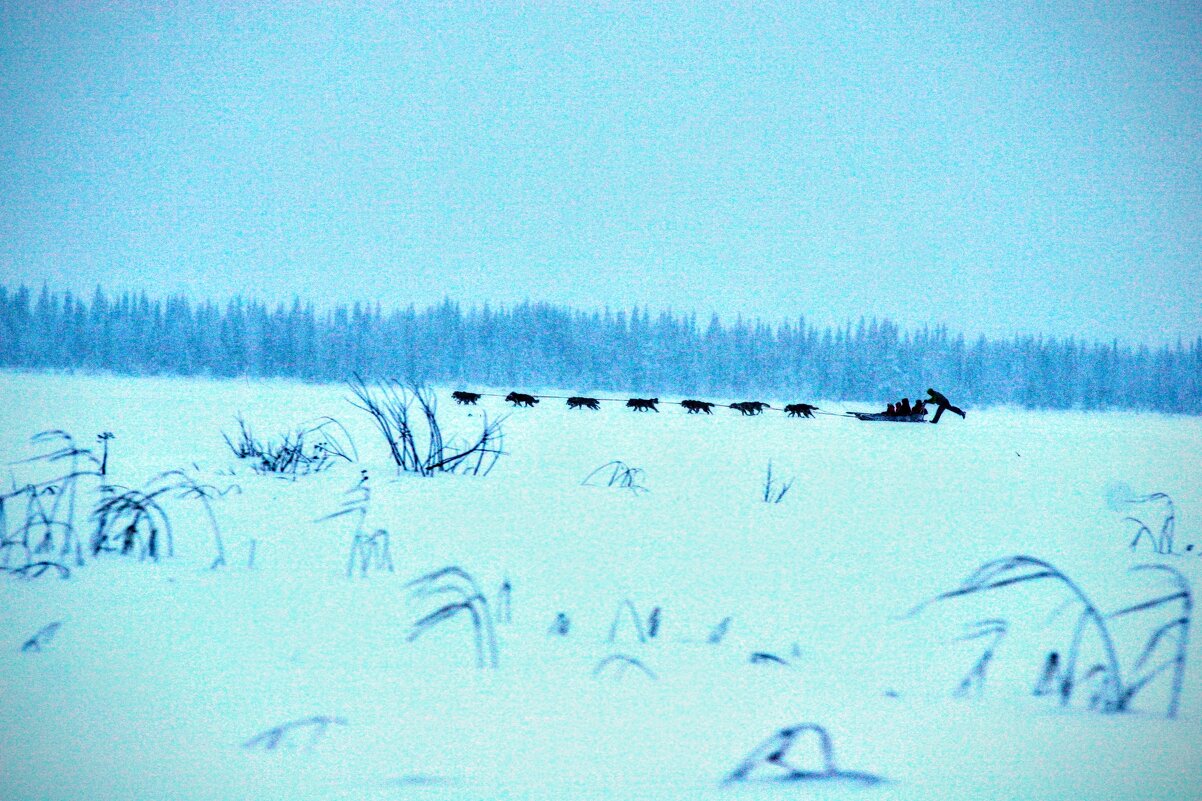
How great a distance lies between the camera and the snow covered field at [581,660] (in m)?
1.23

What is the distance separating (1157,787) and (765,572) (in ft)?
3.70

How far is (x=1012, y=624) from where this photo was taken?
73.2 inches

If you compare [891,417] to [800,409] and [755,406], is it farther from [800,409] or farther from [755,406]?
[755,406]

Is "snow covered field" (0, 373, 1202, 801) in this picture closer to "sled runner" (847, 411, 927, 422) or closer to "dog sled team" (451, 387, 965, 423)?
"sled runner" (847, 411, 927, 422)

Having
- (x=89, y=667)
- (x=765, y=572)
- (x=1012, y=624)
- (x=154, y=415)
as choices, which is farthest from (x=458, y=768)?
(x=154, y=415)

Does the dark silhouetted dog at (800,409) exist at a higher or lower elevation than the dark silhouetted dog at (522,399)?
higher

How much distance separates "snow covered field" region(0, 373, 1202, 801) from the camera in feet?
4.05

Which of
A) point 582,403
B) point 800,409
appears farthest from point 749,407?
point 582,403

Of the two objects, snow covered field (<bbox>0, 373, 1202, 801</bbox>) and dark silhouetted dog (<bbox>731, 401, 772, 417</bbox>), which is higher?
dark silhouetted dog (<bbox>731, 401, 772, 417</bbox>)

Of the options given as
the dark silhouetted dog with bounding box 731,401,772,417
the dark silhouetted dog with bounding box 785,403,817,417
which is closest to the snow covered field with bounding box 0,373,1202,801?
the dark silhouetted dog with bounding box 785,403,817,417

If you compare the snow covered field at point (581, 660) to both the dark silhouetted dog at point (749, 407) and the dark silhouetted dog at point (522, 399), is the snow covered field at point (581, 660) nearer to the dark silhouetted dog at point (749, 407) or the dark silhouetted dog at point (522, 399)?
the dark silhouetted dog at point (749, 407)

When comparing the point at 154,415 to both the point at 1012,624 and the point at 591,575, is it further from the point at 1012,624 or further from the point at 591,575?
the point at 1012,624

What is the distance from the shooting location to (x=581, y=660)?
61.4 inches

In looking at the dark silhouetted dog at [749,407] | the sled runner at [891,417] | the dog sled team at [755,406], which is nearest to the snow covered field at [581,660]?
the sled runner at [891,417]
